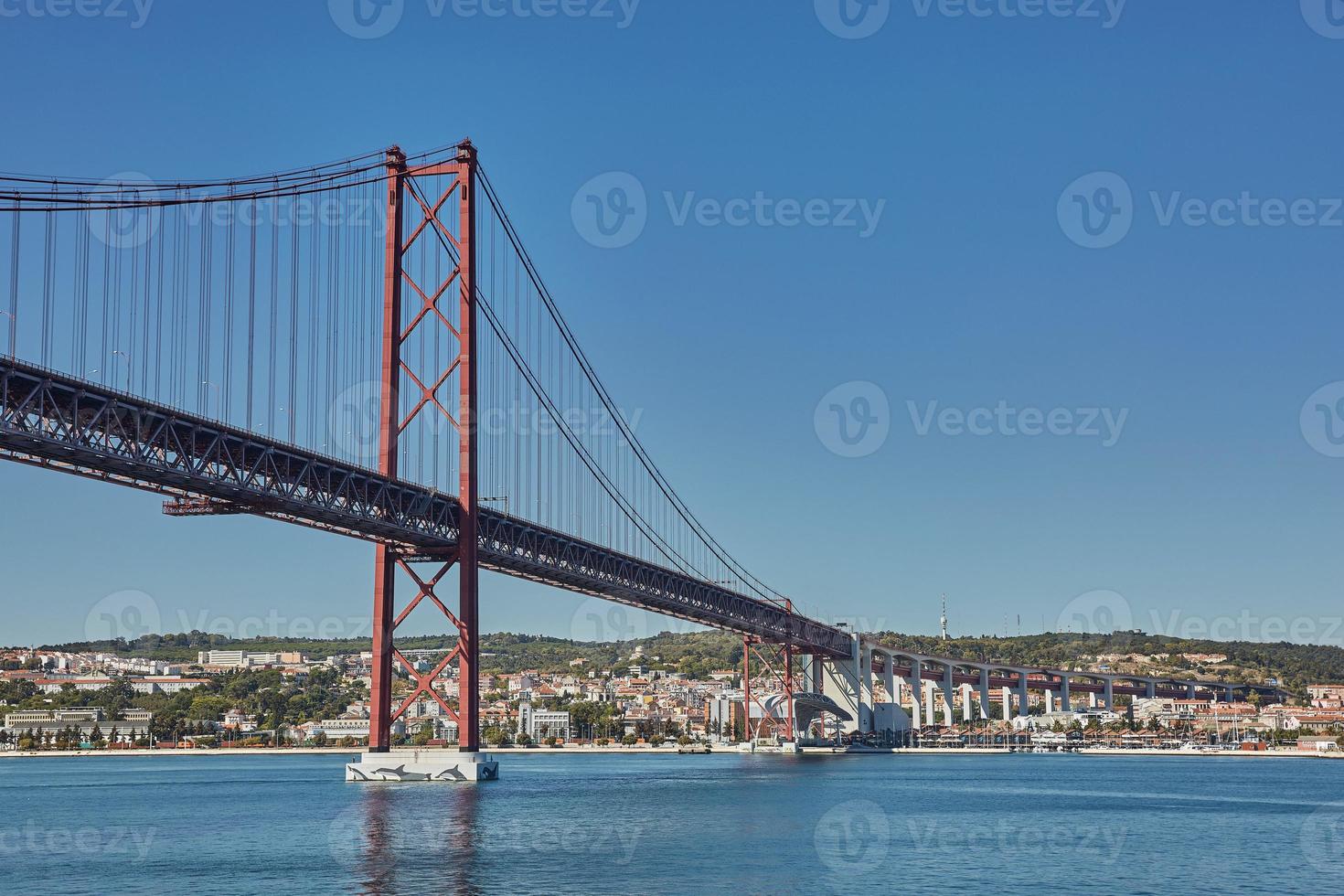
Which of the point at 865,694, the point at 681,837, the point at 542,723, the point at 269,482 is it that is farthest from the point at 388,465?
the point at 542,723

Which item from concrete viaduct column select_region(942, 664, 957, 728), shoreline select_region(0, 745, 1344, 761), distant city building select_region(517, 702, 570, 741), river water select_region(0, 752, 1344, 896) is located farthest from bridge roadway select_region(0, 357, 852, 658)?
distant city building select_region(517, 702, 570, 741)

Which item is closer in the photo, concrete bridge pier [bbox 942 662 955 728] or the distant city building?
concrete bridge pier [bbox 942 662 955 728]

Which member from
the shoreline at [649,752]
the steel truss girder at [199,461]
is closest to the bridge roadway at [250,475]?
the steel truss girder at [199,461]

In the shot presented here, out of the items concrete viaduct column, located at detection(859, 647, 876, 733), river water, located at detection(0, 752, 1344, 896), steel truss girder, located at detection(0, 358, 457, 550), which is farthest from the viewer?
concrete viaduct column, located at detection(859, 647, 876, 733)

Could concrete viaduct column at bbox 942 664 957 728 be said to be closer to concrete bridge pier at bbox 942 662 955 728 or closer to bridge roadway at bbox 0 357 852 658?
concrete bridge pier at bbox 942 662 955 728

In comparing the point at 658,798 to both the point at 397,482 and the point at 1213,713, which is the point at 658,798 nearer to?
the point at 397,482

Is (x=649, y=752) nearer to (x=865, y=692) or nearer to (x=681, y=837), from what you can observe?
(x=865, y=692)

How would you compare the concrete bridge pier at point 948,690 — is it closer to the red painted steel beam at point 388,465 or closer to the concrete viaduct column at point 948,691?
→ the concrete viaduct column at point 948,691
